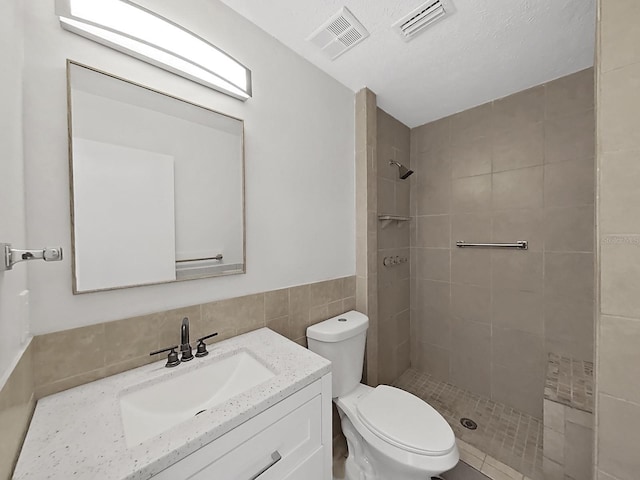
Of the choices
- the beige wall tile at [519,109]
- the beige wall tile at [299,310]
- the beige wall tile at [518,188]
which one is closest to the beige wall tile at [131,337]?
the beige wall tile at [299,310]

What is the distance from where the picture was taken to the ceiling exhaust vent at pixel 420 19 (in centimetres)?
111

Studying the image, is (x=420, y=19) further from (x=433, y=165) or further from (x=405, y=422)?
(x=405, y=422)

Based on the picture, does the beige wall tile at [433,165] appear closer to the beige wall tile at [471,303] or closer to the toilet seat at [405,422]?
the beige wall tile at [471,303]

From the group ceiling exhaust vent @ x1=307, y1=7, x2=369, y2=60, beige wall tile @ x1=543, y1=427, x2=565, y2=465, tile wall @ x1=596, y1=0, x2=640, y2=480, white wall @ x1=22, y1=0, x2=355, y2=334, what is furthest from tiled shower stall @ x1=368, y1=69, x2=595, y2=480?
tile wall @ x1=596, y1=0, x2=640, y2=480

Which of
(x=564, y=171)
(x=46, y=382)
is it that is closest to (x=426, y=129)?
(x=564, y=171)

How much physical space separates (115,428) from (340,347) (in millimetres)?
980

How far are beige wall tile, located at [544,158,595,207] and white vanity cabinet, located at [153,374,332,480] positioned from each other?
1.89 m

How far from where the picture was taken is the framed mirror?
80 cm

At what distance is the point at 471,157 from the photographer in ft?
6.52

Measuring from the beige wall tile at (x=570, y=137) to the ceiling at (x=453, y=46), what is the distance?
30 centimetres

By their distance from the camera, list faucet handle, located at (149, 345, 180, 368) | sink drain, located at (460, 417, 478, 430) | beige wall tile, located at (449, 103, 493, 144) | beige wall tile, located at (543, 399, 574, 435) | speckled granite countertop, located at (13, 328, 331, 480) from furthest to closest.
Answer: beige wall tile, located at (449, 103, 493, 144) → sink drain, located at (460, 417, 478, 430) → beige wall tile, located at (543, 399, 574, 435) → faucet handle, located at (149, 345, 180, 368) → speckled granite countertop, located at (13, 328, 331, 480)

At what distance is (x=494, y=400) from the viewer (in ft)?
6.31

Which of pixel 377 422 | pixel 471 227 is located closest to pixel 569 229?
pixel 471 227

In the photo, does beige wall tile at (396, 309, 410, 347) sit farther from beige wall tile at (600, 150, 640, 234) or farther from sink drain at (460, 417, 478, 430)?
beige wall tile at (600, 150, 640, 234)
